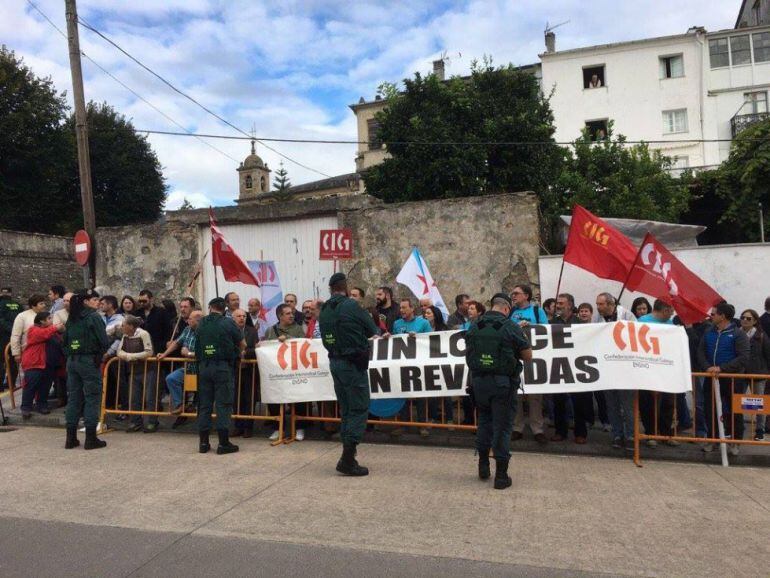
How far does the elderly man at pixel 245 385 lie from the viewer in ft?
27.4

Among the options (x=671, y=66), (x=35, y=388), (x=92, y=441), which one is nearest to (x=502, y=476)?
(x=92, y=441)

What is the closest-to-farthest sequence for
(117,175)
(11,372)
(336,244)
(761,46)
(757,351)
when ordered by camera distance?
(757,351)
(11,372)
(336,244)
(117,175)
(761,46)

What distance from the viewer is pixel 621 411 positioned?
7.38 metres

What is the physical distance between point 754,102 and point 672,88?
4452 millimetres

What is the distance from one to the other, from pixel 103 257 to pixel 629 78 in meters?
34.9

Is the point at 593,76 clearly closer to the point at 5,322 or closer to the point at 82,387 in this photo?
the point at 5,322

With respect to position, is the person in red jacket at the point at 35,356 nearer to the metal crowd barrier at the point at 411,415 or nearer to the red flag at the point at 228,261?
the red flag at the point at 228,261

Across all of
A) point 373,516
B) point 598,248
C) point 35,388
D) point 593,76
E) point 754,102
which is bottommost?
point 373,516

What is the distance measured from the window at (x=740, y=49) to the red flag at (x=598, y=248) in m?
34.6

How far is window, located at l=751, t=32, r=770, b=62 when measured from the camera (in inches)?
1415

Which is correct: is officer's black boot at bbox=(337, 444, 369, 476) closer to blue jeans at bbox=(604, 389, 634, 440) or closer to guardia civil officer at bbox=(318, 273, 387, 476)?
guardia civil officer at bbox=(318, 273, 387, 476)

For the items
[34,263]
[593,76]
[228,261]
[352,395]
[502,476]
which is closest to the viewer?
[502,476]

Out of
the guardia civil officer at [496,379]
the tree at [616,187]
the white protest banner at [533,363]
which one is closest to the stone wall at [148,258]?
the white protest banner at [533,363]

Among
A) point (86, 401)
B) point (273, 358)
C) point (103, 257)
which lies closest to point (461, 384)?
point (273, 358)
